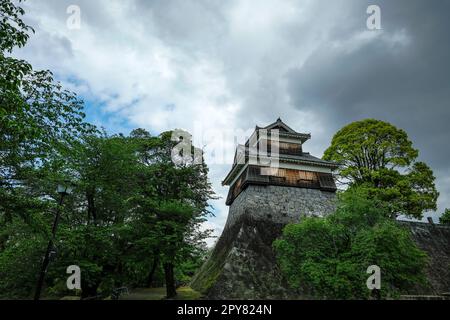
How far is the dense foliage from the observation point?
29.0 feet

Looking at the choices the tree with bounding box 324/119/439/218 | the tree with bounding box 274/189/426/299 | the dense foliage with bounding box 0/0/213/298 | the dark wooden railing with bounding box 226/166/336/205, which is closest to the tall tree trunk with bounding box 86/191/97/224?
the dense foliage with bounding box 0/0/213/298

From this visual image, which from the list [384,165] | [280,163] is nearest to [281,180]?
[280,163]

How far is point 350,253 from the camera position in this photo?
10922 mm

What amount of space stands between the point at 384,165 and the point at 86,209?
75.2ft

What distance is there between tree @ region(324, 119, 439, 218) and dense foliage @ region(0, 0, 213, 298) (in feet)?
46.4

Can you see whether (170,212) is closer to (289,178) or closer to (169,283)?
(169,283)

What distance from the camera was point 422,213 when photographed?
20.8 m

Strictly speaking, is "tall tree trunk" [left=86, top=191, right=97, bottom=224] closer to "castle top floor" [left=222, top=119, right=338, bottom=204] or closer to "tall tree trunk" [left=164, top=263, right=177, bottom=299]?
"tall tree trunk" [left=164, top=263, right=177, bottom=299]

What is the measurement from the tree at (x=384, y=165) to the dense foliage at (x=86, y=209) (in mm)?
14146

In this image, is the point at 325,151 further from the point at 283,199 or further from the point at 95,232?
the point at 95,232

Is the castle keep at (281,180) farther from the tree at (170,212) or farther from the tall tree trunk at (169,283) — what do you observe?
the tall tree trunk at (169,283)

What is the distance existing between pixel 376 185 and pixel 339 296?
14.6m
